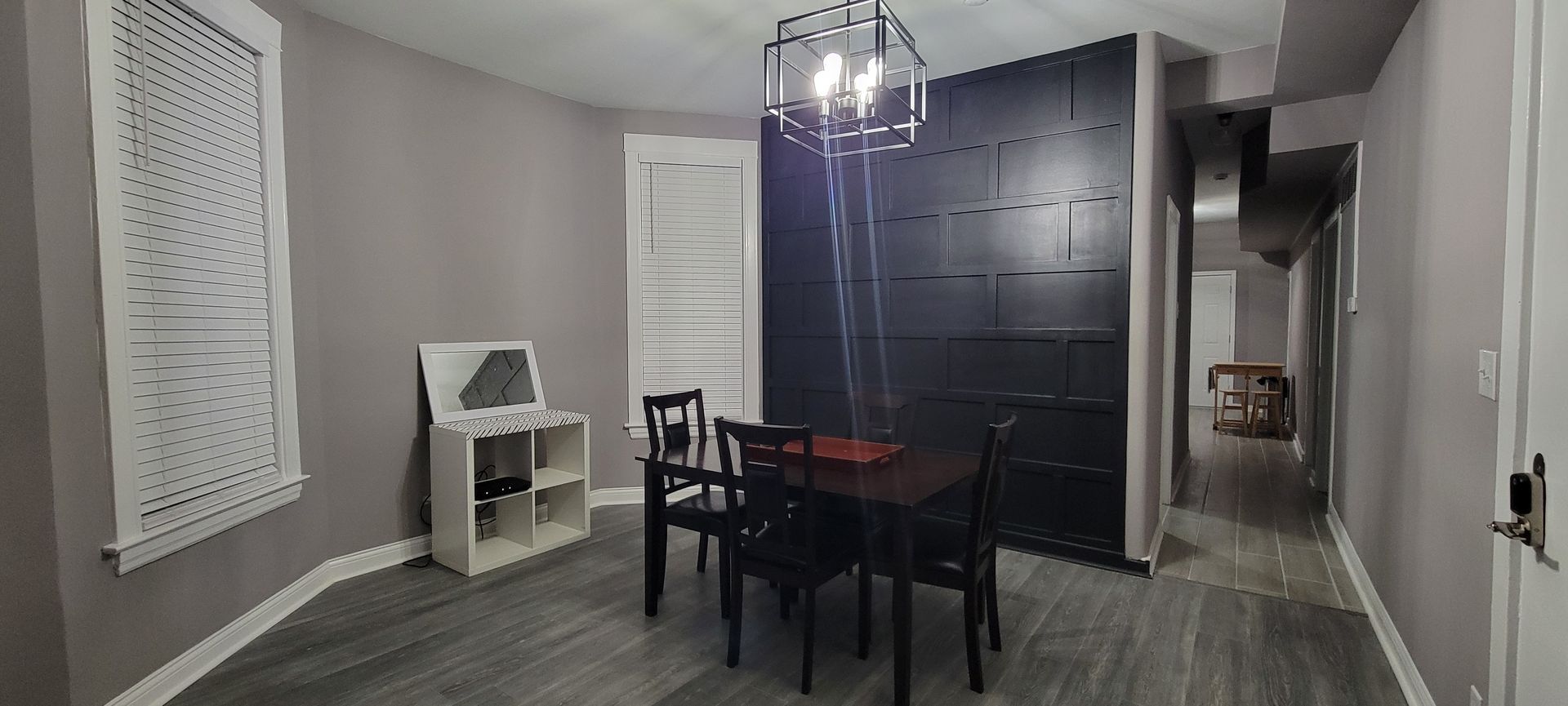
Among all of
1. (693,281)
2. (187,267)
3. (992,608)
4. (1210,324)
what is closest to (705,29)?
(693,281)

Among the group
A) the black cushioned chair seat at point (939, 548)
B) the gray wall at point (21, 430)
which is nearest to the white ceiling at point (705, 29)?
the gray wall at point (21, 430)

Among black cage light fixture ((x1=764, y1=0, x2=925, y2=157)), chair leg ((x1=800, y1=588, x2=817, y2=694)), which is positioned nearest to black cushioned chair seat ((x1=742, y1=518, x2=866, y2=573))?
chair leg ((x1=800, y1=588, x2=817, y2=694))

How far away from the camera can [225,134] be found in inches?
102

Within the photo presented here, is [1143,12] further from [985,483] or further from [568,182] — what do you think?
[568,182]

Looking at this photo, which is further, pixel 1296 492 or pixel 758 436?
pixel 1296 492

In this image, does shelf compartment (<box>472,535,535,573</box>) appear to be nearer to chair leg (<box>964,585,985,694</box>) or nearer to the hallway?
chair leg (<box>964,585,985,694</box>)

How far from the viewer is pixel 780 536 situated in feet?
7.75

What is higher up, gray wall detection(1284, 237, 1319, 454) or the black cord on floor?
gray wall detection(1284, 237, 1319, 454)

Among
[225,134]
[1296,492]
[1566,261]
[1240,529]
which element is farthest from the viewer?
[1296,492]

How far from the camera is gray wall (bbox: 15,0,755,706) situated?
1.93 m

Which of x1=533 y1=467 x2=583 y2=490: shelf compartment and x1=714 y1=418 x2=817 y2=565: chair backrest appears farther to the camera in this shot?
x1=533 y1=467 x2=583 y2=490: shelf compartment

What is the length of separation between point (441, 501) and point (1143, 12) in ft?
13.5

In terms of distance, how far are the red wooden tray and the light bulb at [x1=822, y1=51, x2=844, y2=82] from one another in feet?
4.18

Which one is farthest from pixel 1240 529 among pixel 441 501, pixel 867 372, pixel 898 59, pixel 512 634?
pixel 441 501
